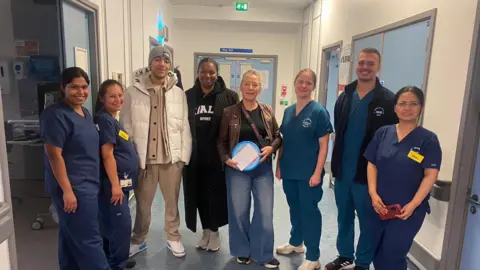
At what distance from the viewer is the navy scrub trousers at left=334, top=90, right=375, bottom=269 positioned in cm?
214

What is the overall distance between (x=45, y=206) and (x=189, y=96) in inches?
90.2

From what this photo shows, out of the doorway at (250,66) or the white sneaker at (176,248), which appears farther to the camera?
the doorway at (250,66)

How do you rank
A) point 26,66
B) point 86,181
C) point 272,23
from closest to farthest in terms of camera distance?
point 86,181 → point 26,66 → point 272,23

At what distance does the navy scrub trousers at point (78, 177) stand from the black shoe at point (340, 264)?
1559 mm

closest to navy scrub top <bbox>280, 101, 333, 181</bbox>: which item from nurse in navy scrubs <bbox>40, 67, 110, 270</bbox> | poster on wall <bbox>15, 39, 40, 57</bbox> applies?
nurse in navy scrubs <bbox>40, 67, 110, 270</bbox>

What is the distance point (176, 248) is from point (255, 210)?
0.75 metres

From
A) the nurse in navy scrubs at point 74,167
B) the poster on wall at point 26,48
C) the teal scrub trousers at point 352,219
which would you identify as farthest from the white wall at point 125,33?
the teal scrub trousers at point 352,219

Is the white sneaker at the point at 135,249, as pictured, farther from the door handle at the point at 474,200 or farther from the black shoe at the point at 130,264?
the door handle at the point at 474,200

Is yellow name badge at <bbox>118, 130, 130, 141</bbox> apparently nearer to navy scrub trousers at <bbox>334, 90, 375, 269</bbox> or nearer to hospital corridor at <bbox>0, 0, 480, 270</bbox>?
hospital corridor at <bbox>0, 0, 480, 270</bbox>

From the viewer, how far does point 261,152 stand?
7.29ft

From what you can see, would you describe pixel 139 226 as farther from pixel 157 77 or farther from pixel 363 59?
pixel 363 59

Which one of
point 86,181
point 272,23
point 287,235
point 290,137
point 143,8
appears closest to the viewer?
point 86,181

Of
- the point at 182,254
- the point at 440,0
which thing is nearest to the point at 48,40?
the point at 182,254

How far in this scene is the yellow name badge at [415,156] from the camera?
1793 millimetres
